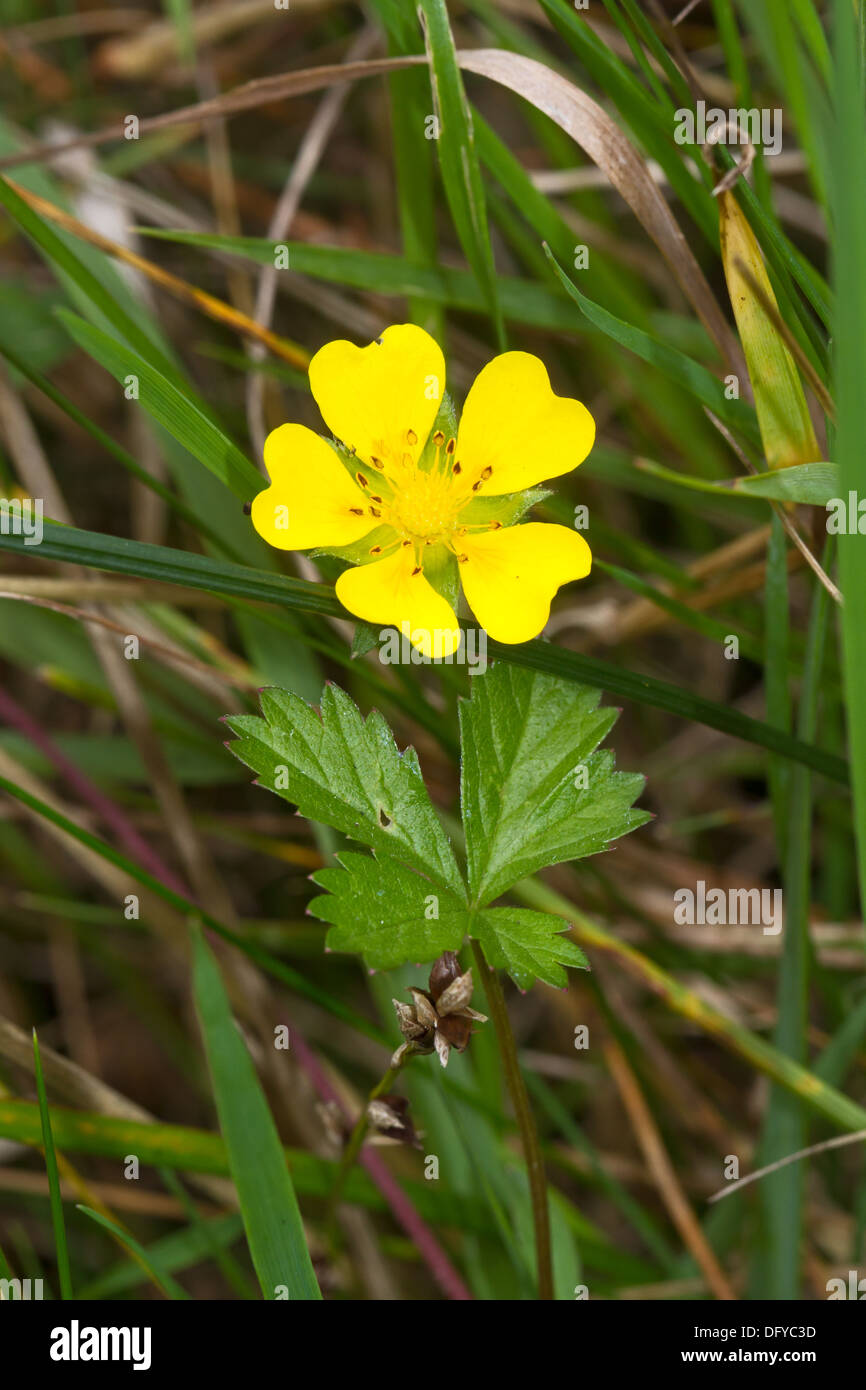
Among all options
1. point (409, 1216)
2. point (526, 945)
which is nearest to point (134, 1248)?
point (409, 1216)

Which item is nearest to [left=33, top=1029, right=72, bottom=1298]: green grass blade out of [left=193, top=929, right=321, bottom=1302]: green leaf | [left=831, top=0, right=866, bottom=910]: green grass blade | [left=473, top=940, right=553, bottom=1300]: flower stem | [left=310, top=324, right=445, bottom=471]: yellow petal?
[left=193, top=929, right=321, bottom=1302]: green leaf

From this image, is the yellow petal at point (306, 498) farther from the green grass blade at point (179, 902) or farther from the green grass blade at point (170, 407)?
the green grass blade at point (179, 902)

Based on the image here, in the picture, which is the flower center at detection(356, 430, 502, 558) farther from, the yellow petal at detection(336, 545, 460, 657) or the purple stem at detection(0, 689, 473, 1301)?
the purple stem at detection(0, 689, 473, 1301)

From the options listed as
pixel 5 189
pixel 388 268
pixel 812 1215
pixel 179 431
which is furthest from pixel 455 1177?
pixel 5 189

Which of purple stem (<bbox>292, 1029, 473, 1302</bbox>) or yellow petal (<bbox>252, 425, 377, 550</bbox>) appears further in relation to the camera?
purple stem (<bbox>292, 1029, 473, 1302</bbox>)

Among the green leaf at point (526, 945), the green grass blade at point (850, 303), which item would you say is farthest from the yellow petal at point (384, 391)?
the green leaf at point (526, 945)

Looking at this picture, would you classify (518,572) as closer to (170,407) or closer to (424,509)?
(424,509)
